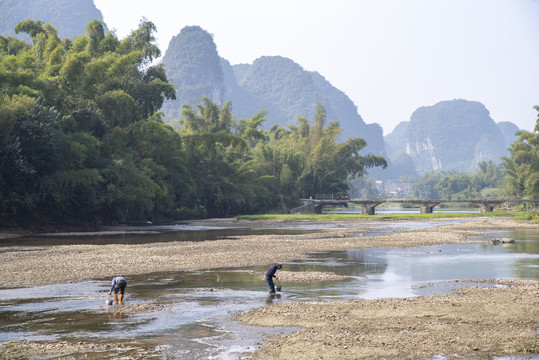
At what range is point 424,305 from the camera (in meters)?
17.7

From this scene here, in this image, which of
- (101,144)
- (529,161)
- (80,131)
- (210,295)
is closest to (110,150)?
(101,144)

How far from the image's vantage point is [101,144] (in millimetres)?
64062

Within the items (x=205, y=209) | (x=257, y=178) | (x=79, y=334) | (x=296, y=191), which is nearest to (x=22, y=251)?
(x=79, y=334)

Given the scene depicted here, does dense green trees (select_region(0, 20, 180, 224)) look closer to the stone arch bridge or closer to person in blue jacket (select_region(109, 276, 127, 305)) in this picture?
the stone arch bridge

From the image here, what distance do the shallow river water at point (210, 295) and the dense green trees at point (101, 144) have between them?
1250 inches

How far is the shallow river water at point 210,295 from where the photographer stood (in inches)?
578

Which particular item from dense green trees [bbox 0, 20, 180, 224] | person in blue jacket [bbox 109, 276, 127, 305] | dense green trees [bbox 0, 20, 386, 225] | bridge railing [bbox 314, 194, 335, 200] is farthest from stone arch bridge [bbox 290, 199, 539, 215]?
person in blue jacket [bbox 109, 276, 127, 305]

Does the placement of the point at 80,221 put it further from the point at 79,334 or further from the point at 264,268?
the point at 79,334

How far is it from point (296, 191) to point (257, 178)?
11886mm

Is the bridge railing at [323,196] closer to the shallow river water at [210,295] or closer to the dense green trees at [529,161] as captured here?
the dense green trees at [529,161]

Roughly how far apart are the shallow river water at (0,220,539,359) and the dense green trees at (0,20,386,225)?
31748mm

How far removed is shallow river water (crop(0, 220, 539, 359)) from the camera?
48.2ft

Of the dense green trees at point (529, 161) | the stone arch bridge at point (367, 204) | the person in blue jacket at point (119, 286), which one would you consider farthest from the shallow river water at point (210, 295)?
the dense green trees at point (529, 161)

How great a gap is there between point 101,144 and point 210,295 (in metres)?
47.3
